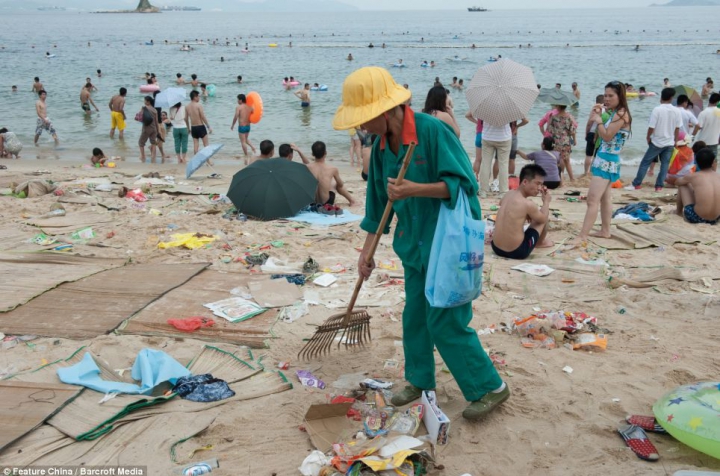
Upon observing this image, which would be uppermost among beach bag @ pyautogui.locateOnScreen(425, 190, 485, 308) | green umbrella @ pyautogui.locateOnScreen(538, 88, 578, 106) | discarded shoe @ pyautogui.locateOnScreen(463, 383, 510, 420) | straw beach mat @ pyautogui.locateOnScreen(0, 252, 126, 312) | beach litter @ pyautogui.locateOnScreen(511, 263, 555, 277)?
green umbrella @ pyautogui.locateOnScreen(538, 88, 578, 106)

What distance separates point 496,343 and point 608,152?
3.15 meters

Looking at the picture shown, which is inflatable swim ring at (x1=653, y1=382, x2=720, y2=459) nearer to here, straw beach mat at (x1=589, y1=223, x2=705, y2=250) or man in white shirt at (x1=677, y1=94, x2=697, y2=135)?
straw beach mat at (x1=589, y1=223, x2=705, y2=250)

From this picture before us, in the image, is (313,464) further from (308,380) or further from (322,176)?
(322,176)

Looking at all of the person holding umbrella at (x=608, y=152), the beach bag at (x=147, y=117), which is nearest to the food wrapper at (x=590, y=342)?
the person holding umbrella at (x=608, y=152)

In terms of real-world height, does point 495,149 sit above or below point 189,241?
above

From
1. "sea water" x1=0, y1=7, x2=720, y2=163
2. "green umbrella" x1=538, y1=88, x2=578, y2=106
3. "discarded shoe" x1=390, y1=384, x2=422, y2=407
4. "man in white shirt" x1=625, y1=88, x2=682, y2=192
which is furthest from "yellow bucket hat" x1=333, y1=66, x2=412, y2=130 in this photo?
"sea water" x1=0, y1=7, x2=720, y2=163

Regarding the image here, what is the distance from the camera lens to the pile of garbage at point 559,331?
4230 mm

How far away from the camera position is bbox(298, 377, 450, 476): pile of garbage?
277 centimetres

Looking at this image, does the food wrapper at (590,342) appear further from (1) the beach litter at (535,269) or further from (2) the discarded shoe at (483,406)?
(1) the beach litter at (535,269)

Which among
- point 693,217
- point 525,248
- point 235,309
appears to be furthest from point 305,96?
point 235,309

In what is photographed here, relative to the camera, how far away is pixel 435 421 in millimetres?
3029

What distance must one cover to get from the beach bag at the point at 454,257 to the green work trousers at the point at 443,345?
0.44ft

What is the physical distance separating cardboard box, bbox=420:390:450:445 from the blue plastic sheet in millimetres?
1535

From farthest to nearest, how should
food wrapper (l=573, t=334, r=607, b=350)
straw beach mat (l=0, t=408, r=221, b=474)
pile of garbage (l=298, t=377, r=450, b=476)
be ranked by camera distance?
1. food wrapper (l=573, t=334, r=607, b=350)
2. straw beach mat (l=0, t=408, r=221, b=474)
3. pile of garbage (l=298, t=377, r=450, b=476)
